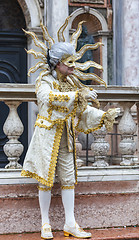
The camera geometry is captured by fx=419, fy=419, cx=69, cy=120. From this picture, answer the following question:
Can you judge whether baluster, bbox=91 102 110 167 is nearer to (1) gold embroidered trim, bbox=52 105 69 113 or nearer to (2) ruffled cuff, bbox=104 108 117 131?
(2) ruffled cuff, bbox=104 108 117 131

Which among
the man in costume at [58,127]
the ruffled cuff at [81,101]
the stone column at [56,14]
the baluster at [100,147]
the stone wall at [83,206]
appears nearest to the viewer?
the ruffled cuff at [81,101]

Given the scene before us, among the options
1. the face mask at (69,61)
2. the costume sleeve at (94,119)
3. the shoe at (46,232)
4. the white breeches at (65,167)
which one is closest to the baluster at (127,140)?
the costume sleeve at (94,119)

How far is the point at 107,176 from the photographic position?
4.10 m

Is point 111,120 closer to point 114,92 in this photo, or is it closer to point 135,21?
point 114,92

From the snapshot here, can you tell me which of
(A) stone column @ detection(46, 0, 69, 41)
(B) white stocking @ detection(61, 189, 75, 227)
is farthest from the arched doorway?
(B) white stocking @ detection(61, 189, 75, 227)

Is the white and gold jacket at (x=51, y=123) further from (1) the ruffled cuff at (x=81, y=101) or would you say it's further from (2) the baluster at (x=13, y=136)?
(2) the baluster at (x=13, y=136)

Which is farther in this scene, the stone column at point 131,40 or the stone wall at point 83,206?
the stone column at point 131,40

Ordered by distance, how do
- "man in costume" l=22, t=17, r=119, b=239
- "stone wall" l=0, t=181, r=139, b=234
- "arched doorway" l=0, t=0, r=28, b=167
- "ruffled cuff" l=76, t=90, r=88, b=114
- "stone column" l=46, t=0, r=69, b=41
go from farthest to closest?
"arched doorway" l=0, t=0, r=28, b=167 < "stone column" l=46, t=0, r=69, b=41 < "stone wall" l=0, t=181, r=139, b=234 < "man in costume" l=22, t=17, r=119, b=239 < "ruffled cuff" l=76, t=90, r=88, b=114

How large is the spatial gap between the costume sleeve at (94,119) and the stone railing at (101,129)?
0.49 meters

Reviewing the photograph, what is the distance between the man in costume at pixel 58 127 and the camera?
345 cm

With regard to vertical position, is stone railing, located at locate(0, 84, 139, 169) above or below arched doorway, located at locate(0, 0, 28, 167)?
below

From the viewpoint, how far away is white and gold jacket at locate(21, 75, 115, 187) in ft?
11.1

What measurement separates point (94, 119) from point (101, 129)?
0.55 meters

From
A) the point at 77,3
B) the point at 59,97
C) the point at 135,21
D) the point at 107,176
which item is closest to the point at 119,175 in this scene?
the point at 107,176
